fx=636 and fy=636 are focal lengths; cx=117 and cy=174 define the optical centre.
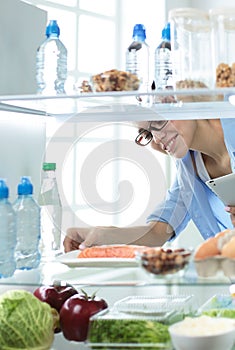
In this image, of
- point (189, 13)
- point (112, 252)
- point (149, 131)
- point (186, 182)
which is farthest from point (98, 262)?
point (186, 182)

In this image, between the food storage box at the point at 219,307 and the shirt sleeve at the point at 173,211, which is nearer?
the food storage box at the point at 219,307

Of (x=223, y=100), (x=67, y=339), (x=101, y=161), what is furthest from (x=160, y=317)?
(x=101, y=161)

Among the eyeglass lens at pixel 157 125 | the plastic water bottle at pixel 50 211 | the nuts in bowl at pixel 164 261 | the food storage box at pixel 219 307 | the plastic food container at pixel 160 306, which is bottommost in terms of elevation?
the food storage box at pixel 219 307

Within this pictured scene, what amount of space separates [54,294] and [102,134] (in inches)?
84.9

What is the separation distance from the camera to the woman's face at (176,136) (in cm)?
196

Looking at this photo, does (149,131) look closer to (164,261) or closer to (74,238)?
(74,238)

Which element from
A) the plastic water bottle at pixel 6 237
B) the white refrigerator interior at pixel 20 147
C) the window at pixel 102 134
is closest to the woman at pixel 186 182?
the white refrigerator interior at pixel 20 147

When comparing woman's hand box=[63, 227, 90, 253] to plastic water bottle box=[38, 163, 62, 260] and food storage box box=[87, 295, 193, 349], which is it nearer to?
plastic water bottle box=[38, 163, 62, 260]

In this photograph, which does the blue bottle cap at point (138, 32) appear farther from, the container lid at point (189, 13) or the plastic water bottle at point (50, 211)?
the plastic water bottle at point (50, 211)

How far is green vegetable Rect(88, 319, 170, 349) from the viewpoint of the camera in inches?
48.3

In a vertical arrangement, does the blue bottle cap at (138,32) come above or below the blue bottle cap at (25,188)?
above

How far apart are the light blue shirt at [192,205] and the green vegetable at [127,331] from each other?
3.23 feet

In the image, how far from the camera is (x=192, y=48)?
1.33 meters

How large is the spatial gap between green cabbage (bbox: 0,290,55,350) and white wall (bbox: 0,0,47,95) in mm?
592
